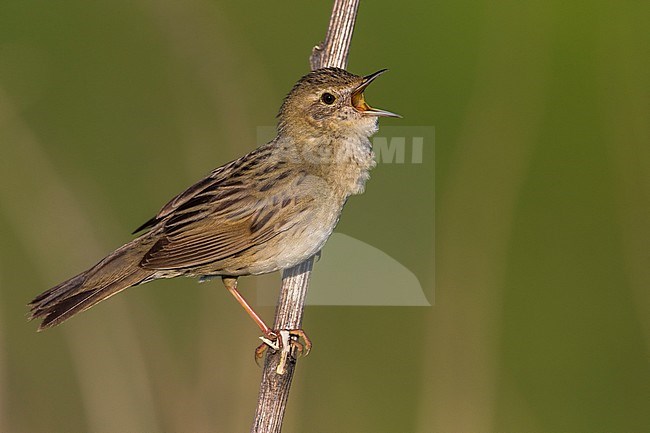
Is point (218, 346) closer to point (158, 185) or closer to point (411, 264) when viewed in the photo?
point (411, 264)

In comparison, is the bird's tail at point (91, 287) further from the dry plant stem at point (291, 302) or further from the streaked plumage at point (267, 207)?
the dry plant stem at point (291, 302)

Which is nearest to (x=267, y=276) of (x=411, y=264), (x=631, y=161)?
(x=411, y=264)

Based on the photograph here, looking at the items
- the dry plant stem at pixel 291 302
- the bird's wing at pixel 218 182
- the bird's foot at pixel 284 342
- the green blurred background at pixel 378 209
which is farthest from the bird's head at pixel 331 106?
the green blurred background at pixel 378 209

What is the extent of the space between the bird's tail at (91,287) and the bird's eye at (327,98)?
102cm

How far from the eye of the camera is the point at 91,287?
415 cm

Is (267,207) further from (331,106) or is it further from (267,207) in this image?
(331,106)

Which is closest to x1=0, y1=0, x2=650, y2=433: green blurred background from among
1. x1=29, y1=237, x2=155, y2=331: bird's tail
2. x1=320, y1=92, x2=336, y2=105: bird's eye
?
x1=29, y1=237, x2=155, y2=331: bird's tail

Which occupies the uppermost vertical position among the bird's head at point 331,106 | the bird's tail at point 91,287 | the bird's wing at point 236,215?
the bird's head at point 331,106

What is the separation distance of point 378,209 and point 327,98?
1687mm

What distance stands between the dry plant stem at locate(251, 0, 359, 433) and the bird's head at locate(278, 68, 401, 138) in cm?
11

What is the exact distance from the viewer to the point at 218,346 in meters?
5.37

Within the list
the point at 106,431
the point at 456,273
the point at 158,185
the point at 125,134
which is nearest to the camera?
the point at 106,431

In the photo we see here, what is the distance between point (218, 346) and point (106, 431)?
77cm

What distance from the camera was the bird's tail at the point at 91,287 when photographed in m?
4.06
